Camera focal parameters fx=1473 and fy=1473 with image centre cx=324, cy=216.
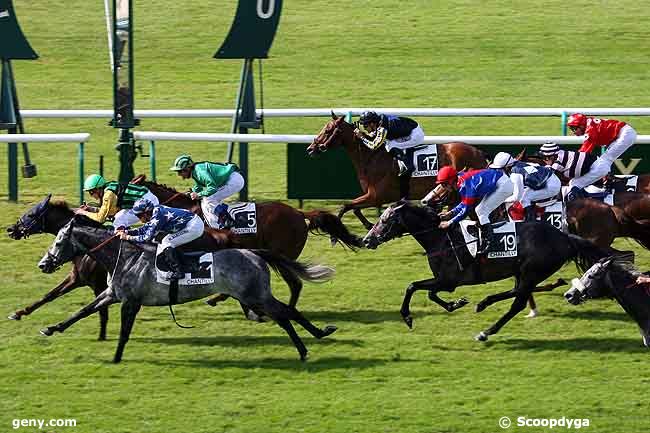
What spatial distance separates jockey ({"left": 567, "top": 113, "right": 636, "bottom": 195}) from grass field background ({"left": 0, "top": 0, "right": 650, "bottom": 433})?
1160mm

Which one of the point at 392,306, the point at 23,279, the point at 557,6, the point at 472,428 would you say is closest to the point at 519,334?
the point at 392,306

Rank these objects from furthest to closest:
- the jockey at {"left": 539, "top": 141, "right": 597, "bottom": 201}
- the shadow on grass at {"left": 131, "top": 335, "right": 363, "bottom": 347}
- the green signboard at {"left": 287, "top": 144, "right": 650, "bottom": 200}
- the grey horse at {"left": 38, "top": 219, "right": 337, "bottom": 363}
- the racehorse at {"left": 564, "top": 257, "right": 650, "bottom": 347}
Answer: the green signboard at {"left": 287, "top": 144, "right": 650, "bottom": 200}, the jockey at {"left": 539, "top": 141, "right": 597, "bottom": 201}, the shadow on grass at {"left": 131, "top": 335, "right": 363, "bottom": 347}, the grey horse at {"left": 38, "top": 219, "right": 337, "bottom": 363}, the racehorse at {"left": 564, "top": 257, "right": 650, "bottom": 347}

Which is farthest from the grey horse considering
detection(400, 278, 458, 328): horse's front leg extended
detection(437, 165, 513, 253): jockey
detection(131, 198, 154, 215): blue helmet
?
detection(437, 165, 513, 253): jockey

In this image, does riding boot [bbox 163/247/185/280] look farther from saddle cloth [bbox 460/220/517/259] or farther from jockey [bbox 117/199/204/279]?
saddle cloth [bbox 460/220/517/259]

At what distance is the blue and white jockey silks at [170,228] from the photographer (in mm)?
11961

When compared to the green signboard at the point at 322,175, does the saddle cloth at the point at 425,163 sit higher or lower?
higher

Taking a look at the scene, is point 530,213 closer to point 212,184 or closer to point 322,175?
point 212,184

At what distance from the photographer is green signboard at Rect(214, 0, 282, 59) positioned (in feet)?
56.5

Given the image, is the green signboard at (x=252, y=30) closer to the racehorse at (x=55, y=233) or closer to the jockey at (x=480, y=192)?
the racehorse at (x=55, y=233)

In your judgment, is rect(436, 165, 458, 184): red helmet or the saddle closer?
the saddle

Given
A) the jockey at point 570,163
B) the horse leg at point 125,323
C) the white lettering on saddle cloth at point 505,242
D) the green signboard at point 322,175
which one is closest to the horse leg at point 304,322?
the horse leg at point 125,323

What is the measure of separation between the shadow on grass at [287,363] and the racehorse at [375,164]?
12.6ft

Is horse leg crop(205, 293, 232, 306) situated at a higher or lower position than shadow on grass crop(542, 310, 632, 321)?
lower

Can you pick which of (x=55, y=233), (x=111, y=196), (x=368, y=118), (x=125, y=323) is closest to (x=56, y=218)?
(x=55, y=233)
